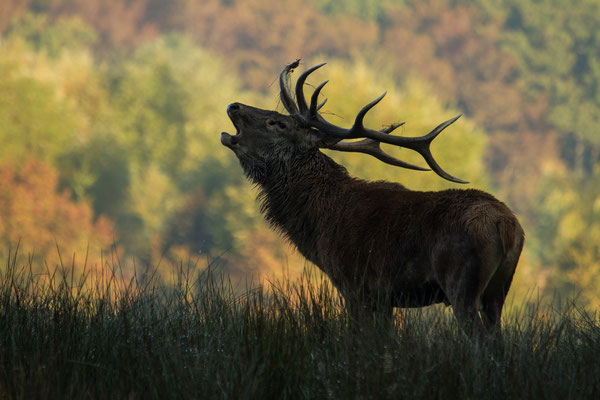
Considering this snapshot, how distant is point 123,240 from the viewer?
53938 millimetres

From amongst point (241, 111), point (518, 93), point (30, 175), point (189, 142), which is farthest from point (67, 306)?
point (518, 93)

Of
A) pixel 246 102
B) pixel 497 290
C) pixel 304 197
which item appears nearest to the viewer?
pixel 497 290

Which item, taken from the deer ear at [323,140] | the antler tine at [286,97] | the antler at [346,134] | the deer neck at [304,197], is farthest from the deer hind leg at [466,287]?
the antler tine at [286,97]

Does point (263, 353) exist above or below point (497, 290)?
below

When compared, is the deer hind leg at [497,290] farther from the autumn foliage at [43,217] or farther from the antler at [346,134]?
the autumn foliage at [43,217]

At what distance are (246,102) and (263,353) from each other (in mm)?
48739

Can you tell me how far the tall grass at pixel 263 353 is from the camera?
13.1ft

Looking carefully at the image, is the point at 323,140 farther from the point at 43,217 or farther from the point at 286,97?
the point at 43,217

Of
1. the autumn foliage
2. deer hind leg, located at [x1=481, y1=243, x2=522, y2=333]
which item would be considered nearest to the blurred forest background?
the autumn foliage

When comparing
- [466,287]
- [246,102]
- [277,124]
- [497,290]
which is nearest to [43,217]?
[246,102]

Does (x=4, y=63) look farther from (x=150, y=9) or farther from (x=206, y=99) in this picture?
(x=150, y=9)

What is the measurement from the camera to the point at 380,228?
214 inches

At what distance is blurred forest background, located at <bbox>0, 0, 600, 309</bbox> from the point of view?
4247 cm

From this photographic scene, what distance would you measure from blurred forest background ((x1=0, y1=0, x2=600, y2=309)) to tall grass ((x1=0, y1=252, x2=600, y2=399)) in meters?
3.45
